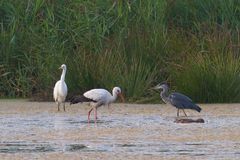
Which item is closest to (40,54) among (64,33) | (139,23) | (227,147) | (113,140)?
(64,33)

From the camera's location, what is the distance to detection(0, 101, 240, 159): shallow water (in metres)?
10.6

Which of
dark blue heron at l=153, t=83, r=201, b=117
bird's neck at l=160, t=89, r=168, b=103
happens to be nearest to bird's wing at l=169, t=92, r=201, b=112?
dark blue heron at l=153, t=83, r=201, b=117

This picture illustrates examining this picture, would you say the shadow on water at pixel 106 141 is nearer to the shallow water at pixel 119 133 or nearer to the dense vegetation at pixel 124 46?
the shallow water at pixel 119 133

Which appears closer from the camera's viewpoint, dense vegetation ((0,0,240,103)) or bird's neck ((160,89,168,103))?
bird's neck ((160,89,168,103))

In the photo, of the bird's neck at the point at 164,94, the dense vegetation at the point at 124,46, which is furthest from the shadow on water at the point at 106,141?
the dense vegetation at the point at 124,46

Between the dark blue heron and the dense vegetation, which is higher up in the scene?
the dense vegetation

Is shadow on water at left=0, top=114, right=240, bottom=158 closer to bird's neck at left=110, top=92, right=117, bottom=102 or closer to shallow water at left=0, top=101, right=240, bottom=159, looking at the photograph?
shallow water at left=0, top=101, right=240, bottom=159

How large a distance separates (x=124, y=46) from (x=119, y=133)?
4998mm

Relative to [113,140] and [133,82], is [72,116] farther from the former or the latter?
→ [113,140]

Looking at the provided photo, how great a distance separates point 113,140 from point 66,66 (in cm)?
556

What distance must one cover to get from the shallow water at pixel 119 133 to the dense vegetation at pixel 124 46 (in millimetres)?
682

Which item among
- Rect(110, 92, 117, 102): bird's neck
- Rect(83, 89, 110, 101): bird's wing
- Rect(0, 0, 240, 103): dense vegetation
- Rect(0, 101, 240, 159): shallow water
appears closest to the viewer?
Rect(0, 101, 240, 159): shallow water

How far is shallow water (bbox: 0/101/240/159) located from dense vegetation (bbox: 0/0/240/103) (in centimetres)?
68

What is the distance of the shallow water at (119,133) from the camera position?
34.7 feet
